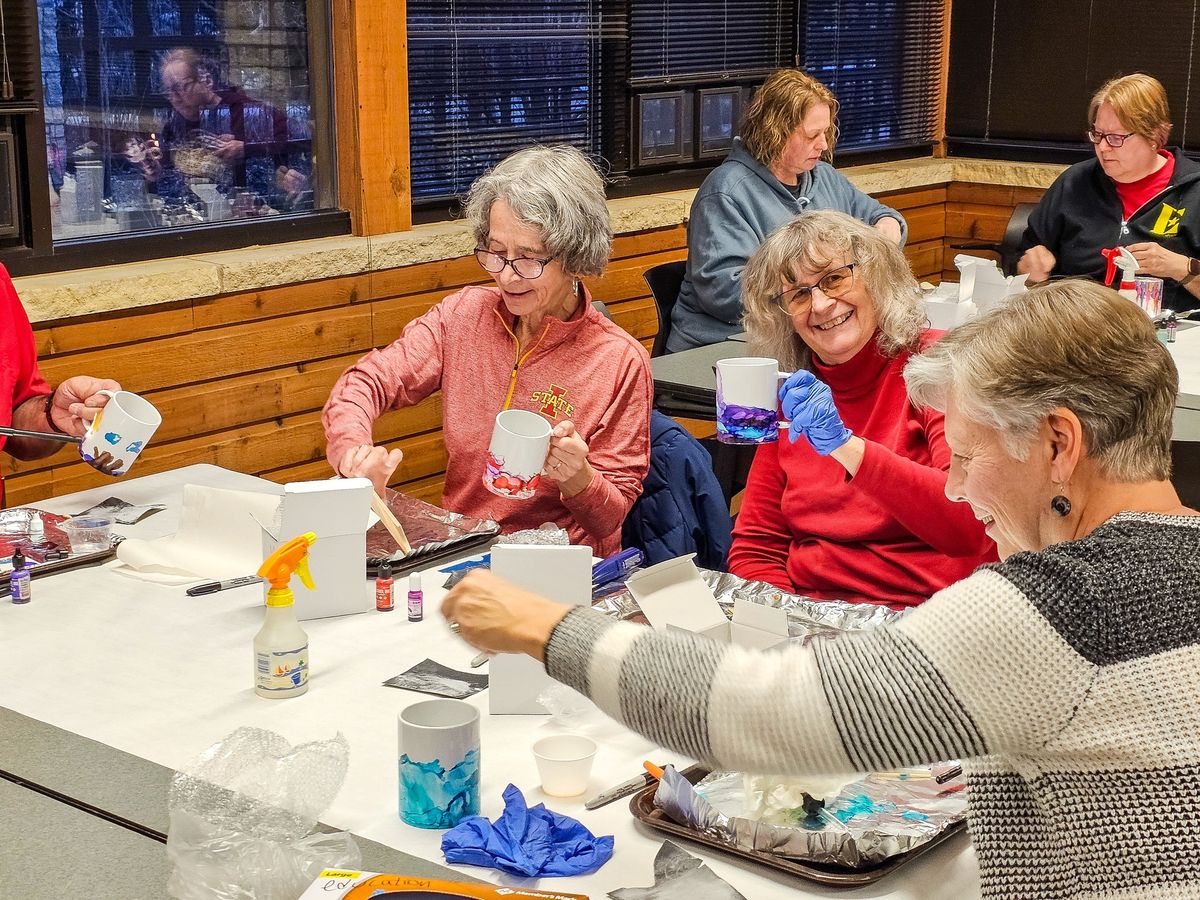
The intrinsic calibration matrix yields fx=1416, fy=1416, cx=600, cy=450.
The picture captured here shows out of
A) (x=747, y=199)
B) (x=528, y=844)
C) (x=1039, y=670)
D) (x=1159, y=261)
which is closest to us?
(x=1039, y=670)

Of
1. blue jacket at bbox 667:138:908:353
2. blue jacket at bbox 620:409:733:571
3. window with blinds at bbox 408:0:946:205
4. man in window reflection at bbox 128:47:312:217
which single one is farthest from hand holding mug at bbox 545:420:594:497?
window with blinds at bbox 408:0:946:205

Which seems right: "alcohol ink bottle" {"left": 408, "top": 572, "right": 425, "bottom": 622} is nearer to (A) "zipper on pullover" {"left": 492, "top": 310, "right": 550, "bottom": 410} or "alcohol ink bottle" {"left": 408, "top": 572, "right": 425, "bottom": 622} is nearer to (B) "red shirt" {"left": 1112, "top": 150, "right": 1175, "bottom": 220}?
(A) "zipper on pullover" {"left": 492, "top": 310, "right": 550, "bottom": 410}

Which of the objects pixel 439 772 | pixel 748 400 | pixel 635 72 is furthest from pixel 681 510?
pixel 635 72

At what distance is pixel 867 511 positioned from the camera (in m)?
2.39

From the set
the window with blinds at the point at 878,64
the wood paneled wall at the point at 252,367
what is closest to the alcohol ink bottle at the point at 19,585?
the wood paneled wall at the point at 252,367

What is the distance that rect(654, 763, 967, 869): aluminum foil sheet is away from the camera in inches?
54.6

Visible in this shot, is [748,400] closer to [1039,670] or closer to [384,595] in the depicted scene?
[384,595]

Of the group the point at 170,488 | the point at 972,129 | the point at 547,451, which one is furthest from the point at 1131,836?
the point at 972,129

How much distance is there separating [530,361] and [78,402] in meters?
0.84

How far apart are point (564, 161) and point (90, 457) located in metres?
1.06

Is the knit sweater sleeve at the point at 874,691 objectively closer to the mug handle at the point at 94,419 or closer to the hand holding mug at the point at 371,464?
the hand holding mug at the point at 371,464

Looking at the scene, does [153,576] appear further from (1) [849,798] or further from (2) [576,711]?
(1) [849,798]

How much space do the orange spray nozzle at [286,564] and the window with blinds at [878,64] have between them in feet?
15.6

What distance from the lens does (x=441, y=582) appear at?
224 centimetres
